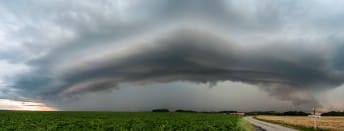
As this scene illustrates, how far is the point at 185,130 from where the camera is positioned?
24.0m

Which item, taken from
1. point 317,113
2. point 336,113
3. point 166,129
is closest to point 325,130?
point 317,113

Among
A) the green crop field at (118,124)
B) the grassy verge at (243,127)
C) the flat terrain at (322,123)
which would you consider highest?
the green crop field at (118,124)

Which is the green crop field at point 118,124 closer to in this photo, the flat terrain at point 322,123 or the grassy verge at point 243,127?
the grassy verge at point 243,127

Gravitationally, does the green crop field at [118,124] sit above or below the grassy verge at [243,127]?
above

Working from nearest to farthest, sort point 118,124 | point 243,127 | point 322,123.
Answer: point 118,124 < point 243,127 < point 322,123

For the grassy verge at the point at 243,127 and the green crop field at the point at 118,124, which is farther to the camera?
the grassy verge at the point at 243,127

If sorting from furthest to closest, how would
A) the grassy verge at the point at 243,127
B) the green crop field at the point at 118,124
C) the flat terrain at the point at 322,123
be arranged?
the flat terrain at the point at 322,123
the grassy verge at the point at 243,127
the green crop field at the point at 118,124

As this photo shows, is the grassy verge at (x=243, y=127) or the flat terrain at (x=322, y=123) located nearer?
the grassy verge at (x=243, y=127)

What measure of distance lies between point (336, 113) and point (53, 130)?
193785mm

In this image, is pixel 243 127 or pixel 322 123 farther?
pixel 322 123

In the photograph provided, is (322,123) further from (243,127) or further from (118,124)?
(118,124)

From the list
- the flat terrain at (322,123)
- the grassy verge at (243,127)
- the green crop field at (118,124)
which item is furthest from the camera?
the flat terrain at (322,123)

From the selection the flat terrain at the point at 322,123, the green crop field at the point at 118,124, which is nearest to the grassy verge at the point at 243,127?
the green crop field at the point at 118,124

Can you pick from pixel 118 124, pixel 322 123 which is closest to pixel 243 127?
pixel 118 124
